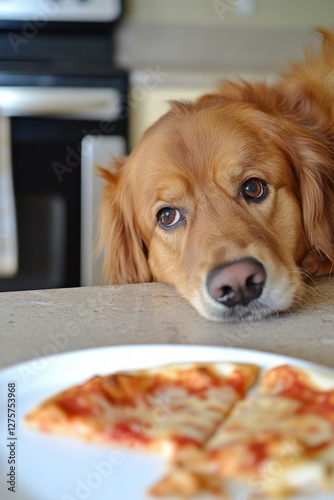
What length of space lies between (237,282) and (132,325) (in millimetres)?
320

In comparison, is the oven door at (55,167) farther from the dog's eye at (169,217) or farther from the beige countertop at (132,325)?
the beige countertop at (132,325)

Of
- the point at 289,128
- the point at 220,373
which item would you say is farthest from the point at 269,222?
the point at 220,373

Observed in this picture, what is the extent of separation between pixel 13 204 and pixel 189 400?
136 inches

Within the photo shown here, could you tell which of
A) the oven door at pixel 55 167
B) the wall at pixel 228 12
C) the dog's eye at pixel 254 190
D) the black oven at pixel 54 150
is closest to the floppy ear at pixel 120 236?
the dog's eye at pixel 254 190

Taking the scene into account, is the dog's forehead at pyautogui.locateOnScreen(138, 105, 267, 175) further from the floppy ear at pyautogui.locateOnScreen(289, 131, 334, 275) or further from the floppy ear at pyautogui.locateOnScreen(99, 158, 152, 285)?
the floppy ear at pyautogui.locateOnScreen(99, 158, 152, 285)

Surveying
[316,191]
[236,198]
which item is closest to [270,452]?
[236,198]

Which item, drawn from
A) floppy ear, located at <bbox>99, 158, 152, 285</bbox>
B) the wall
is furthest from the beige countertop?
the wall

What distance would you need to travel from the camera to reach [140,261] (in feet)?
7.95

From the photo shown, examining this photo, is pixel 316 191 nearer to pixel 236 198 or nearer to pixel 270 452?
pixel 236 198

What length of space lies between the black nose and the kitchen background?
2.55 m

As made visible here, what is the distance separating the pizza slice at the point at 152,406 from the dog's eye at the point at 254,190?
918mm

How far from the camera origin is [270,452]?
909 mm

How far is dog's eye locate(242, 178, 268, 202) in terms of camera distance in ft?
6.63

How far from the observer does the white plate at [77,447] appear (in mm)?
916
